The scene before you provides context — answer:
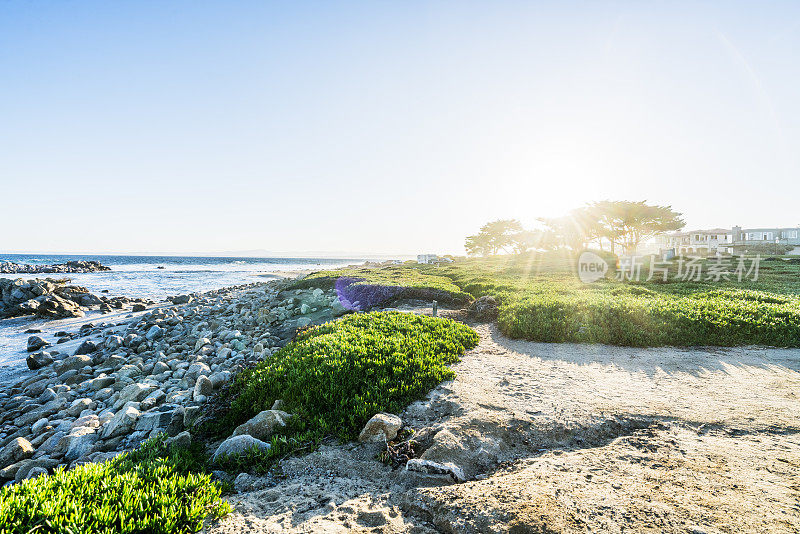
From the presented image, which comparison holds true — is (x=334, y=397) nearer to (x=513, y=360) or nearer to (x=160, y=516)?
(x=160, y=516)

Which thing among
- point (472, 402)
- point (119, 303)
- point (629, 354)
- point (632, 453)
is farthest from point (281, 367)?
point (119, 303)

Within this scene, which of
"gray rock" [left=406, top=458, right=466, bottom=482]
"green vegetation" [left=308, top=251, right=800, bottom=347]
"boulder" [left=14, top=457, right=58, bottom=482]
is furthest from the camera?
"green vegetation" [left=308, top=251, right=800, bottom=347]

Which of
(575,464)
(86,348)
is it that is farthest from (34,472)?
(86,348)

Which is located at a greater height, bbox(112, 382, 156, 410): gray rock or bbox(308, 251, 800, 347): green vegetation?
bbox(308, 251, 800, 347): green vegetation

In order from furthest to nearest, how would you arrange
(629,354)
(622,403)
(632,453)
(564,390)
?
(629,354)
(564,390)
(622,403)
(632,453)

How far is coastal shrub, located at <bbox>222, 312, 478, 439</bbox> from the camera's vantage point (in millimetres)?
5098

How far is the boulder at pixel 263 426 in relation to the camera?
4.71 meters

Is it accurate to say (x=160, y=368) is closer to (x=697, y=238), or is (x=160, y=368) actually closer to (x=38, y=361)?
(x=38, y=361)

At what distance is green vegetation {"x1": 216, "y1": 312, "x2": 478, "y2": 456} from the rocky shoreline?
1.17m

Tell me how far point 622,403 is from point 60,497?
6.75m

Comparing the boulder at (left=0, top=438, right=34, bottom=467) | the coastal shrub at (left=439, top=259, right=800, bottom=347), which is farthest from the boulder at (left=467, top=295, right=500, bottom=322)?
the boulder at (left=0, top=438, right=34, bottom=467)

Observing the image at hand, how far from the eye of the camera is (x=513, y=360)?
Result: 775 cm

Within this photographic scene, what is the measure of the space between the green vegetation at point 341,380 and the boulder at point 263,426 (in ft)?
0.53

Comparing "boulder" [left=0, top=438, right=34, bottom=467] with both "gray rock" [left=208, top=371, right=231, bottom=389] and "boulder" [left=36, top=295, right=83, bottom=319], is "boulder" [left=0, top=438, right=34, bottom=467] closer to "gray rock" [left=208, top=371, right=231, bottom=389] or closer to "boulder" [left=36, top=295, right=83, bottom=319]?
"gray rock" [left=208, top=371, right=231, bottom=389]
